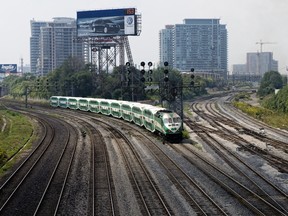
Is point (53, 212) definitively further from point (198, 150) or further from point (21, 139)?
point (21, 139)

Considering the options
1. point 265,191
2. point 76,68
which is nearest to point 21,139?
point 265,191

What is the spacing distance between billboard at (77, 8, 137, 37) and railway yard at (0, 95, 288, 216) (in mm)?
55540

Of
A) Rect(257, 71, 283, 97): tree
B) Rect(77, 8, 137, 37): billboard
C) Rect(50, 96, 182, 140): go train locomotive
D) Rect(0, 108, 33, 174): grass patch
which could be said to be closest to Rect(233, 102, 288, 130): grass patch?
Rect(50, 96, 182, 140): go train locomotive

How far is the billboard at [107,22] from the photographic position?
97.1 metres

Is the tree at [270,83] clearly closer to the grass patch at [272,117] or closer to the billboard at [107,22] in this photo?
the grass patch at [272,117]

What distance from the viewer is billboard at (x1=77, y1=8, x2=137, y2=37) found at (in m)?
97.1

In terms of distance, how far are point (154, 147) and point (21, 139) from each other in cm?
1590

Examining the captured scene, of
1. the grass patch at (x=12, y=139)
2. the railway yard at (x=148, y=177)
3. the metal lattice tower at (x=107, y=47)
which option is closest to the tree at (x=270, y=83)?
the metal lattice tower at (x=107, y=47)

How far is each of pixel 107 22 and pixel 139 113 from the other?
51.7m

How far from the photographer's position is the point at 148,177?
2616cm

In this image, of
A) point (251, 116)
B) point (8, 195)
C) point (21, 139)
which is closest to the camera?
point (8, 195)

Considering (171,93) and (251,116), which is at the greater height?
(171,93)

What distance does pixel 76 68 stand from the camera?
5202 inches

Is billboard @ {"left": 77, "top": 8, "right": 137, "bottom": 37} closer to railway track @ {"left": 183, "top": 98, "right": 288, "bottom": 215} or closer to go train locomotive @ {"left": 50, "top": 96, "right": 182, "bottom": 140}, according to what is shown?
go train locomotive @ {"left": 50, "top": 96, "right": 182, "bottom": 140}
